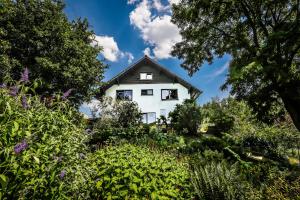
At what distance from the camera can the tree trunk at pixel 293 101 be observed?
1089cm

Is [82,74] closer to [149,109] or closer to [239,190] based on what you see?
[149,109]

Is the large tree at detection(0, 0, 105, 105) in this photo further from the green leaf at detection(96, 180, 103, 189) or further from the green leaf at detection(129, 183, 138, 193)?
the green leaf at detection(129, 183, 138, 193)

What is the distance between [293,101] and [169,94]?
77.4 ft

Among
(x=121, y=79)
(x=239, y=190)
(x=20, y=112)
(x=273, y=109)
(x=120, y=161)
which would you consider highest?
(x=121, y=79)

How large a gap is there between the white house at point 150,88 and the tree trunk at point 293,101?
2200cm

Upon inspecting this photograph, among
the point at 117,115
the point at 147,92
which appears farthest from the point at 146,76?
the point at 117,115

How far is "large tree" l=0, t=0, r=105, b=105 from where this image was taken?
69.9 feet

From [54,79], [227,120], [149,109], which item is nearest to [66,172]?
[54,79]

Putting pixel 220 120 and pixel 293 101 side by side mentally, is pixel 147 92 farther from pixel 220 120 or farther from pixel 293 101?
pixel 293 101

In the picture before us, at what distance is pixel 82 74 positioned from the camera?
77.8 feet

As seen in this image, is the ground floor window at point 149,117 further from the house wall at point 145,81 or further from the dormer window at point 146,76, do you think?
the dormer window at point 146,76

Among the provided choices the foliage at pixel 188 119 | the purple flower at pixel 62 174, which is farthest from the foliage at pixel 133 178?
the foliage at pixel 188 119

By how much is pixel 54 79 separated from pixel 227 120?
1630cm

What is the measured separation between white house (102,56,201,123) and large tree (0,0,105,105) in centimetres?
893
